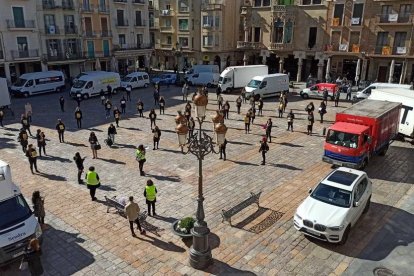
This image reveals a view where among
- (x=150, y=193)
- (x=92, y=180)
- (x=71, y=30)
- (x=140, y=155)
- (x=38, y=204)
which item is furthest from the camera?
(x=71, y=30)

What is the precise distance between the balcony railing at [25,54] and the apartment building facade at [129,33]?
1079 cm

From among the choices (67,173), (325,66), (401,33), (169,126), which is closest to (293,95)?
(325,66)

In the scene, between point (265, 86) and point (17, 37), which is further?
point (17, 37)

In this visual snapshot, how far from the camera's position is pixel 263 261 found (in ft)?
36.8

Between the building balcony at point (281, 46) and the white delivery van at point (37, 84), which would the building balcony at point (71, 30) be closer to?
the white delivery van at point (37, 84)

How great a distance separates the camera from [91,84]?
36188 mm

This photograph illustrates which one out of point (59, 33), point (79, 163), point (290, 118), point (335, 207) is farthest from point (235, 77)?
point (335, 207)

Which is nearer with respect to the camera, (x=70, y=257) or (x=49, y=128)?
(x=70, y=257)

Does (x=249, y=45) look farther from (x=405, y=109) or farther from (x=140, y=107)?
(x=405, y=109)

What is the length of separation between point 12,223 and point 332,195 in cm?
1022

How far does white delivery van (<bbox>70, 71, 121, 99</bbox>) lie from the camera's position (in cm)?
3569

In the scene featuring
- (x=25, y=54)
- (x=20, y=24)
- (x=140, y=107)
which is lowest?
(x=140, y=107)

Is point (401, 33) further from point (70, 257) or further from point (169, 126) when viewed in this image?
point (70, 257)

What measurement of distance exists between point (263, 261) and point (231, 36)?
45.2 metres
